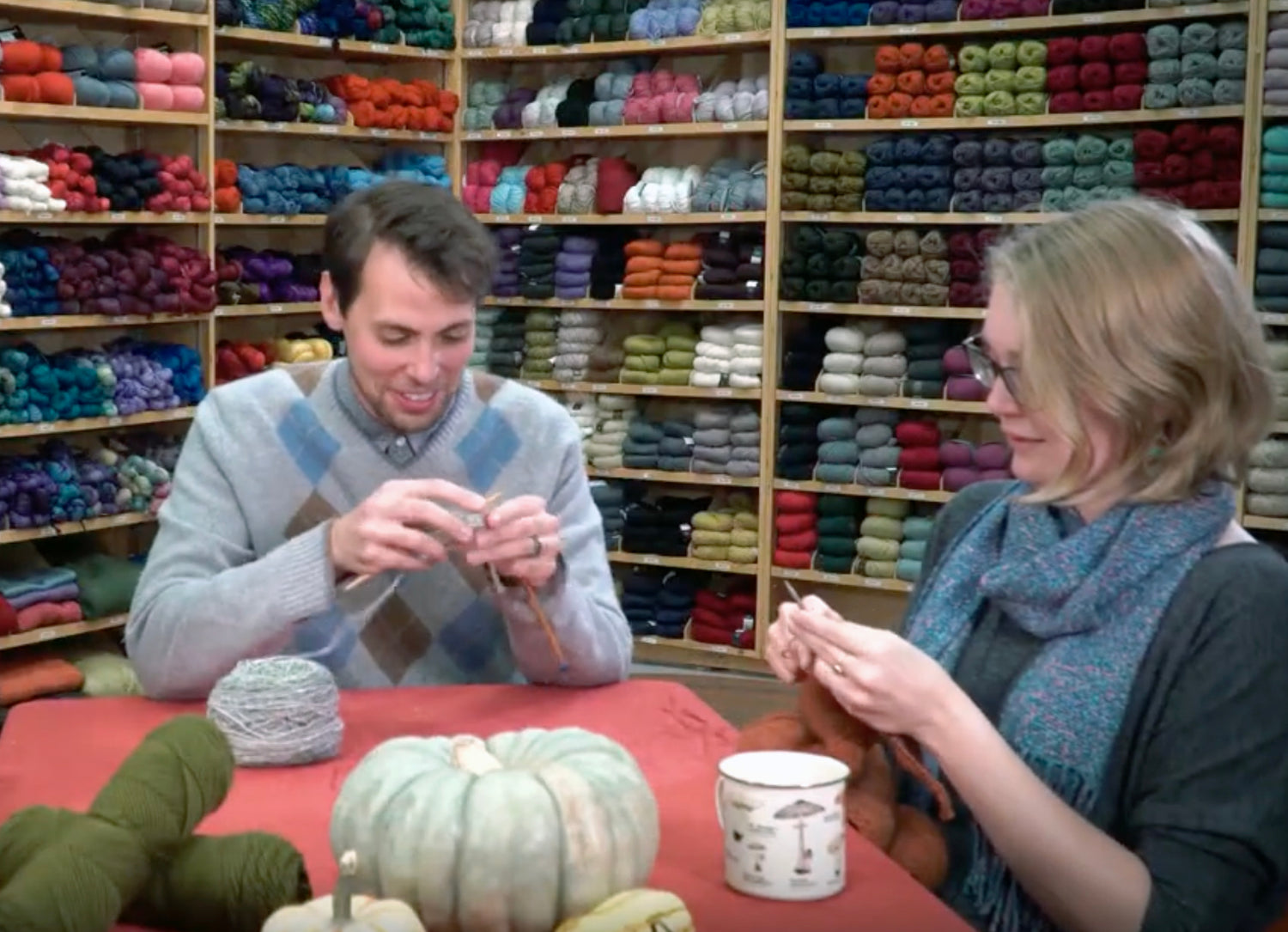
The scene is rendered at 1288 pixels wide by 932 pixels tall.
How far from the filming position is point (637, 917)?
1.28m

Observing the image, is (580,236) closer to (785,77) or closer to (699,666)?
(785,77)

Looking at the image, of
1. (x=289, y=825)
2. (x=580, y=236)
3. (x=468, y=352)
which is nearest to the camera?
(x=289, y=825)

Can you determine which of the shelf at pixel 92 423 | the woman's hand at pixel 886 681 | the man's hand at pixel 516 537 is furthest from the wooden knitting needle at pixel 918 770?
the shelf at pixel 92 423

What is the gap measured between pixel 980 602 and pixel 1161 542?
241mm

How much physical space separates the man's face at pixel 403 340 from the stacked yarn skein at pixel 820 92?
3767 mm

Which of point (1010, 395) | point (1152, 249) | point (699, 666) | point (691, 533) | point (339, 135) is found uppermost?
point (339, 135)

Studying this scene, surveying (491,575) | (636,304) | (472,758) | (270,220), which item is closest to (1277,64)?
(636,304)

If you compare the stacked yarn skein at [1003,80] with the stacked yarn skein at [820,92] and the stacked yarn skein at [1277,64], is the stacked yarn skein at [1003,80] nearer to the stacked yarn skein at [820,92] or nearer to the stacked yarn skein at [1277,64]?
the stacked yarn skein at [820,92]

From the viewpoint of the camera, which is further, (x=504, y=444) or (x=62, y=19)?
(x=62, y=19)

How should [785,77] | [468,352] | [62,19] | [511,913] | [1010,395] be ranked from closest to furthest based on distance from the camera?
[511,913], [1010,395], [468,352], [62,19], [785,77]

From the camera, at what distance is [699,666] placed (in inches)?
250

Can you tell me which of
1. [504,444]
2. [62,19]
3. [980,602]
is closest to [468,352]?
[504,444]

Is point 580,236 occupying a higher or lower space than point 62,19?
lower

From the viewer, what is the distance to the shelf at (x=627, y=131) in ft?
20.1
